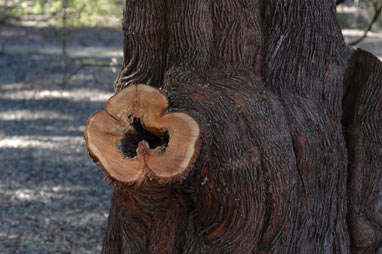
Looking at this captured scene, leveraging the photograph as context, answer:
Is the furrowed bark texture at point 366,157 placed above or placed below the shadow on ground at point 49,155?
above

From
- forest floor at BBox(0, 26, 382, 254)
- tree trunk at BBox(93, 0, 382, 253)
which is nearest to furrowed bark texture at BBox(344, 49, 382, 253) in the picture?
tree trunk at BBox(93, 0, 382, 253)

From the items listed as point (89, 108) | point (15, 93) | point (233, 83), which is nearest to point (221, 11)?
point (233, 83)

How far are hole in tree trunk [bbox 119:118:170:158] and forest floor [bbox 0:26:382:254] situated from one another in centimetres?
259

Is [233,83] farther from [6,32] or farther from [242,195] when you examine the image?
[6,32]

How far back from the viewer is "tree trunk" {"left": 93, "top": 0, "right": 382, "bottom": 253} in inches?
109

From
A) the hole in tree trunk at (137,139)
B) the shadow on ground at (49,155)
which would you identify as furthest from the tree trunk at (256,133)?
the shadow on ground at (49,155)

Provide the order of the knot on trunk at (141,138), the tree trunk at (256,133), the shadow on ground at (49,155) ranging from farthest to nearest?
the shadow on ground at (49,155) < the tree trunk at (256,133) < the knot on trunk at (141,138)

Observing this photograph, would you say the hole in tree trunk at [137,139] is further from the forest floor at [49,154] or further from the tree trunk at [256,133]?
the forest floor at [49,154]

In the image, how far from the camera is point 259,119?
9.41ft

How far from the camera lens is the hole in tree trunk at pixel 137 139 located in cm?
259

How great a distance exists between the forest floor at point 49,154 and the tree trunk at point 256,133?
7.53ft

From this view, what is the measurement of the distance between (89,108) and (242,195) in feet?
25.0

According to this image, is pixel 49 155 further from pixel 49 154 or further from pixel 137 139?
pixel 137 139

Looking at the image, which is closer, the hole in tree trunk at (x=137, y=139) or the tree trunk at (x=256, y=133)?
the hole in tree trunk at (x=137, y=139)
